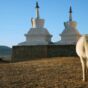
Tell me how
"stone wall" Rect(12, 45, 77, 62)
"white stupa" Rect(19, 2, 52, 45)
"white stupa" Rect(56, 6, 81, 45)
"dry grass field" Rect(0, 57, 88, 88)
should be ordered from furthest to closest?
"white stupa" Rect(56, 6, 81, 45), "white stupa" Rect(19, 2, 52, 45), "stone wall" Rect(12, 45, 77, 62), "dry grass field" Rect(0, 57, 88, 88)

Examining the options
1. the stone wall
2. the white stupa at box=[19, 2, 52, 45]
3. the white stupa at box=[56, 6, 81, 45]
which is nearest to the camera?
the stone wall

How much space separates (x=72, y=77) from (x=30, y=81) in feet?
4.93

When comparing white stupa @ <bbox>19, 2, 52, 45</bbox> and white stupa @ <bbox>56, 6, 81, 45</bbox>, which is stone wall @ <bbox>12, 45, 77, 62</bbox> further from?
white stupa @ <bbox>56, 6, 81, 45</bbox>

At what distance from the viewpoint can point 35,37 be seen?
34469 mm

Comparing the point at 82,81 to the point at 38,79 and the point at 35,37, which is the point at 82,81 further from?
the point at 35,37

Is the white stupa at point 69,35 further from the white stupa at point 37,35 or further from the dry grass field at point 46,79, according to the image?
the dry grass field at point 46,79

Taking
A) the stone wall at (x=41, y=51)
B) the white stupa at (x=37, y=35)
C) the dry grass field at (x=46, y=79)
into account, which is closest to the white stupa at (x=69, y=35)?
the white stupa at (x=37, y=35)

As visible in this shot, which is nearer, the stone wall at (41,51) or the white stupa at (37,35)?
the stone wall at (41,51)

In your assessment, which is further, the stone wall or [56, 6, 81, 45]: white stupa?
[56, 6, 81, 45]: white stupa

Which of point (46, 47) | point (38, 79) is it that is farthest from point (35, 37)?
point (38, 79)

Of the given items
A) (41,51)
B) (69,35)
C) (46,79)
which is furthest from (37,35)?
(46,79)

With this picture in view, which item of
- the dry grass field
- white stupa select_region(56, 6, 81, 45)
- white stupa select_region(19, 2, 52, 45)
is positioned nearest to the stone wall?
white stupa select_region(19, 2, 52, 45)

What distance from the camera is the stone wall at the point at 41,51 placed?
24852mm

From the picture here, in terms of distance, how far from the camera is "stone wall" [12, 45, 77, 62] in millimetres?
24852
